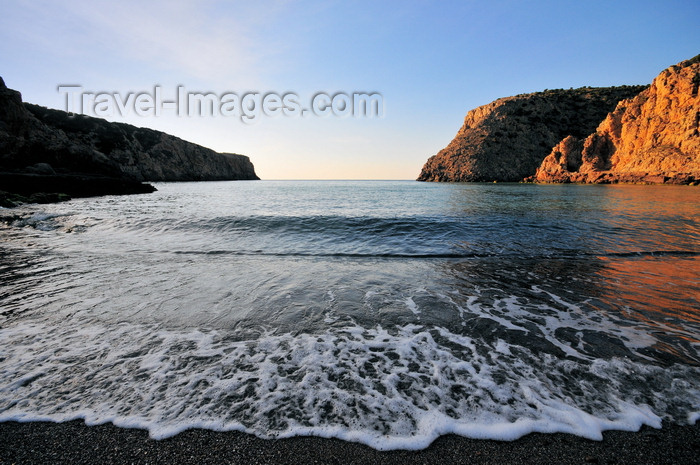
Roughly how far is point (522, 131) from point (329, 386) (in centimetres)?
12432

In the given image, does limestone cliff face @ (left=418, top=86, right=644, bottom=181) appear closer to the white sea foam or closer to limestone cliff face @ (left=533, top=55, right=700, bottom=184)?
limestone cliff face @ (left=533, top=55, right=700, bottom=184)

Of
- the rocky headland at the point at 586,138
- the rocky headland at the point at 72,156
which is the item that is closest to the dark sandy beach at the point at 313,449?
the rocky headland at the point at 72,156

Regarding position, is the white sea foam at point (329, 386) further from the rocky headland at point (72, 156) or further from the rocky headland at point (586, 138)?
the rocky headland at point (586, 138)

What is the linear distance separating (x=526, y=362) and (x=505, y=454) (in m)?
1.59

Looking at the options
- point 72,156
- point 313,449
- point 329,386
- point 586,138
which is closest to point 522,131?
point 586,138

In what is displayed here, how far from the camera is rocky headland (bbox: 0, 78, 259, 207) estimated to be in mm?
28125

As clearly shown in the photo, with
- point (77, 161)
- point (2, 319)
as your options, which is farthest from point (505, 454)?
point (77, 161)

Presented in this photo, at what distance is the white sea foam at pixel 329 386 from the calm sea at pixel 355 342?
0.02 meters

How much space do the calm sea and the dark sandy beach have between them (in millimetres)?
110

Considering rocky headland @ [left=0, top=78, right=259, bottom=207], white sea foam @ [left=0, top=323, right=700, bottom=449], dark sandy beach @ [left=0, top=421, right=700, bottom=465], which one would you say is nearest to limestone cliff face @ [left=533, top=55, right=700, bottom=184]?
white sea foam @ [left=0, top=323, right=700, bottom=449]

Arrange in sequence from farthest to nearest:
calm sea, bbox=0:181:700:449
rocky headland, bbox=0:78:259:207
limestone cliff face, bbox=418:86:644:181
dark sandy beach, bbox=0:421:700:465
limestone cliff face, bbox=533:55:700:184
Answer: limestone cliff face, bbox=418:86:644:181
limestone cliff face, bbox=533:55:700:184
rocky headland, bbox=0:78:259:207
calm sea, bbox=0:181:700:449
dark sandy beach, bbox=0:421:700:465

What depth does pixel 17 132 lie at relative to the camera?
126ft

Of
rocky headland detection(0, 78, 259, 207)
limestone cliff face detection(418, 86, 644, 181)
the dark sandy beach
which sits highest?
limestone cliff face detection(418, 86, 644, 181)

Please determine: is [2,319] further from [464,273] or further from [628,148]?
[628,148]
